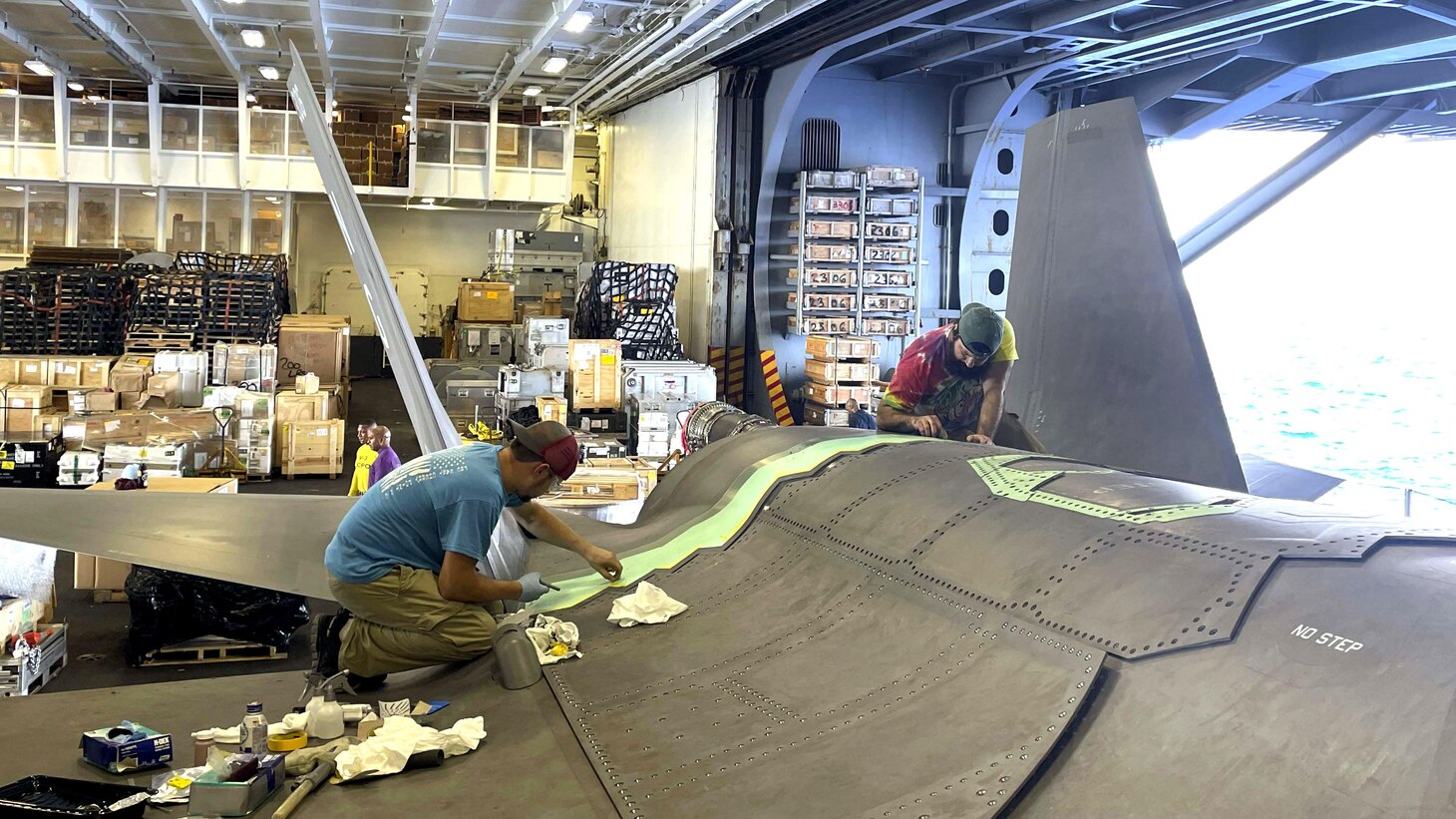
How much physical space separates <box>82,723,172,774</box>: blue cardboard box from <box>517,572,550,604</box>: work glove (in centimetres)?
145

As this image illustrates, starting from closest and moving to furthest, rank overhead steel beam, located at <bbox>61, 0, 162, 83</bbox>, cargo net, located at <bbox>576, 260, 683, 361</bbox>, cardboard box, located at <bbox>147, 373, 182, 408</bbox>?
cardboard box, located at <bbox>147, 373, 182, 408</bbox>
overhead steel beam, located at <bbox>61, 0, 162, 83</bbox>
cargo net, located at <bbox>576, 260, 683, 361</bbox>

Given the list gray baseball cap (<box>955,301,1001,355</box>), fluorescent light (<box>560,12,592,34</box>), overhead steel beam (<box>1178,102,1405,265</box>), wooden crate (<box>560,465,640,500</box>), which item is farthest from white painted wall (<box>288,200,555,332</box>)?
gray baseball cap (<box>955,301,1001,355</box>)

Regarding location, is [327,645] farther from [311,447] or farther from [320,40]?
[320,40]

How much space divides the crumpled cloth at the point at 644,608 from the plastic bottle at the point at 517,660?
42 cm

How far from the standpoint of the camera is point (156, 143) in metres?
21.2

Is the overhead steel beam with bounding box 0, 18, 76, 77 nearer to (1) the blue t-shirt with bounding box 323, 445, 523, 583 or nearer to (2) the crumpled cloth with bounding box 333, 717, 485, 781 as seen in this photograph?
(1) the blue t-shirt with bounding box 323, 445, 523, 583

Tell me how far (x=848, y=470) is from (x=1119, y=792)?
2.42 metres

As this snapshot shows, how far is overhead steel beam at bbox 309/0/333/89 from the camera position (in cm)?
1567

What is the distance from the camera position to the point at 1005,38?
12.9m

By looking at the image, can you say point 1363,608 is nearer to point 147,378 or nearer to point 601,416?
point 601,416


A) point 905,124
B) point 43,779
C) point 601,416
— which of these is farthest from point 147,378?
point 43,779

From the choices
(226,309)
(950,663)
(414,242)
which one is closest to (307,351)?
(226,309)

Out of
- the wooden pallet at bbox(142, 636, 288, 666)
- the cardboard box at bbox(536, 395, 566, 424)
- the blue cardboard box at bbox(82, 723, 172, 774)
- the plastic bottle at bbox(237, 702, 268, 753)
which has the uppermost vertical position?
the cardboard box at bbox(536, 395, 566, 424)

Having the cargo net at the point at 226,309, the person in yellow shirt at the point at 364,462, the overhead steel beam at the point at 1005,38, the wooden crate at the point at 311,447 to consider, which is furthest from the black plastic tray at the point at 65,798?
the cargo net at the point at 226,309
